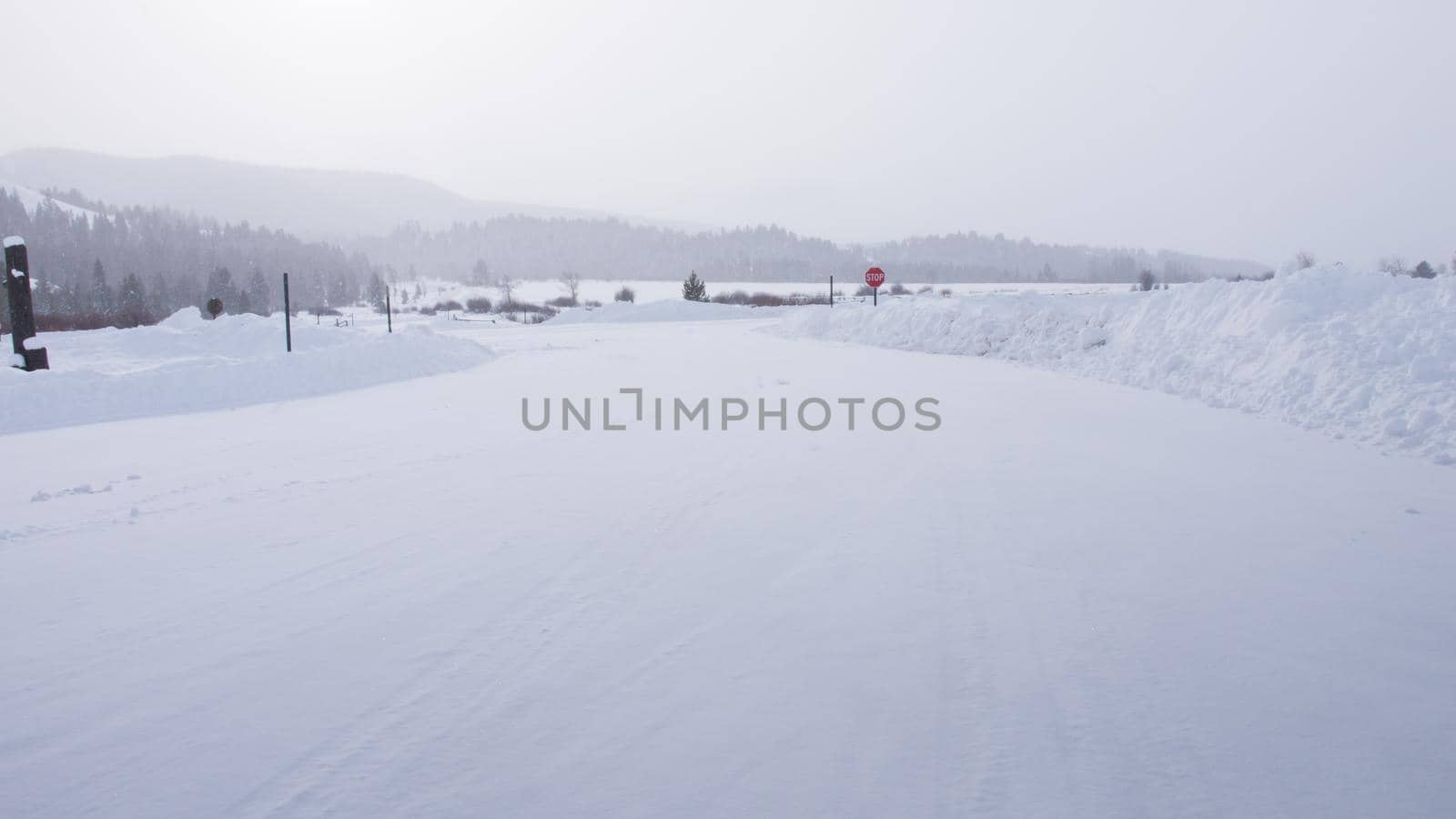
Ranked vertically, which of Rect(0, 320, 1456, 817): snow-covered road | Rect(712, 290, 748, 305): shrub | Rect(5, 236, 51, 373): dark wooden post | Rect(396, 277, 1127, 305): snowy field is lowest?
Rect(0, 320, 1456, 817): snow-covered road

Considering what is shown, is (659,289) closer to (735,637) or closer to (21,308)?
(21,308)

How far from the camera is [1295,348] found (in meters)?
10.0

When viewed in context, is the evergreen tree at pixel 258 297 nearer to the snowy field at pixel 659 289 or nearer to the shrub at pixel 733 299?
the snowy field at pixel 659 289

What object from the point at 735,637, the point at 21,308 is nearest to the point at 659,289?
the point at 21,308

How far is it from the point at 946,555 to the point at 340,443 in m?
6.66

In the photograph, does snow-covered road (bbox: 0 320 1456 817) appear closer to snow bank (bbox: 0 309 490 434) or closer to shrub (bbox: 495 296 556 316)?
snow bank (bbox: 0 309 490 434)

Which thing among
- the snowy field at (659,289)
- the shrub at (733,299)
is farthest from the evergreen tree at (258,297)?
the shrub at (733,299)

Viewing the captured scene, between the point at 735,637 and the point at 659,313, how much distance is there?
1686 inches

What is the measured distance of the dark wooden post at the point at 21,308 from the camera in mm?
13461

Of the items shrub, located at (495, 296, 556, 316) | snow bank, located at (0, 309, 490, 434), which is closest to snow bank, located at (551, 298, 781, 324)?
shrub, located at (495, 296, 556, 316)

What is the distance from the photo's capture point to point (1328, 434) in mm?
8094

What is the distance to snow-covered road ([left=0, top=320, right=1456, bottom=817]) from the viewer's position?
259 cm

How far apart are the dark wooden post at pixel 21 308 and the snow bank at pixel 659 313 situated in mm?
29858

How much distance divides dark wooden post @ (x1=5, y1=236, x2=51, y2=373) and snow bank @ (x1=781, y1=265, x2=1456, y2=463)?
18.1 metres
